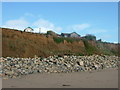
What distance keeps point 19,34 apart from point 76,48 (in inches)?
507

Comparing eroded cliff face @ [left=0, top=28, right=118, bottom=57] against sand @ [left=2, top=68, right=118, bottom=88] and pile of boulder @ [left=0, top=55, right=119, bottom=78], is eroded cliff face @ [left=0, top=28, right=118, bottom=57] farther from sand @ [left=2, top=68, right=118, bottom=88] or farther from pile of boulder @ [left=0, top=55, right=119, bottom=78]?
sand @ [left=2, top=68, right=118, bottom=88]

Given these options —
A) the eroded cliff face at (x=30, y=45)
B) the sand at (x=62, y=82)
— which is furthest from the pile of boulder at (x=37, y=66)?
the eroded cliff face at (x=30, y=45)

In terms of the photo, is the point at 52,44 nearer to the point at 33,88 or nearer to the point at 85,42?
the point at 85,42

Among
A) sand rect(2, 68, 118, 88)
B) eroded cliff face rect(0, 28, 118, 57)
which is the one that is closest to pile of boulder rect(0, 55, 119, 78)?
sand rect(2, 68, 118, 88)

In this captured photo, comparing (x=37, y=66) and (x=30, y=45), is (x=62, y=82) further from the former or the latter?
(x=30, y=45)

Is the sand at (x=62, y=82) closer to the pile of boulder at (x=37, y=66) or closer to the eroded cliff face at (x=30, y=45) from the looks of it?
the pile of boulder at (x=37, y=66)

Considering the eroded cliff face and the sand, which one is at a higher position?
the eroded cliff face

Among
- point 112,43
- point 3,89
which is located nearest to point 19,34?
point 3,89

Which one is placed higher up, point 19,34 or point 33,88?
point 19,34

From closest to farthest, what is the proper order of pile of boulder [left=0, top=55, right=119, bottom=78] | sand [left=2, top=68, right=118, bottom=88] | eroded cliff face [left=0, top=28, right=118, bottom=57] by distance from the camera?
sand [left=2, top=68, right=118, bottom=88], pile of boulder [left=0, top=55, right=119, bottom=78], eroded cliff face [left=0, top=28, right=118, bottom=57]

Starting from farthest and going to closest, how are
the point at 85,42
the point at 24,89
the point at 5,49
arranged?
the point at 85,42
the point at 5,49
the point at 24,89

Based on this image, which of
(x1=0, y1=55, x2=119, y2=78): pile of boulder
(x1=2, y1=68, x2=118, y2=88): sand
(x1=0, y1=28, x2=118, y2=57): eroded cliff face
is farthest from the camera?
(x1=0, y1=28, x2=118, y2=57): eroded cliff face

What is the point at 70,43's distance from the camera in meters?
42.8

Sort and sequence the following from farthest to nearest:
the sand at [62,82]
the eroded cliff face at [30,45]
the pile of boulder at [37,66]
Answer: the eroded cliff face at [30,45] → the pile of boulder at [37,66] → the sand at [62,82]
